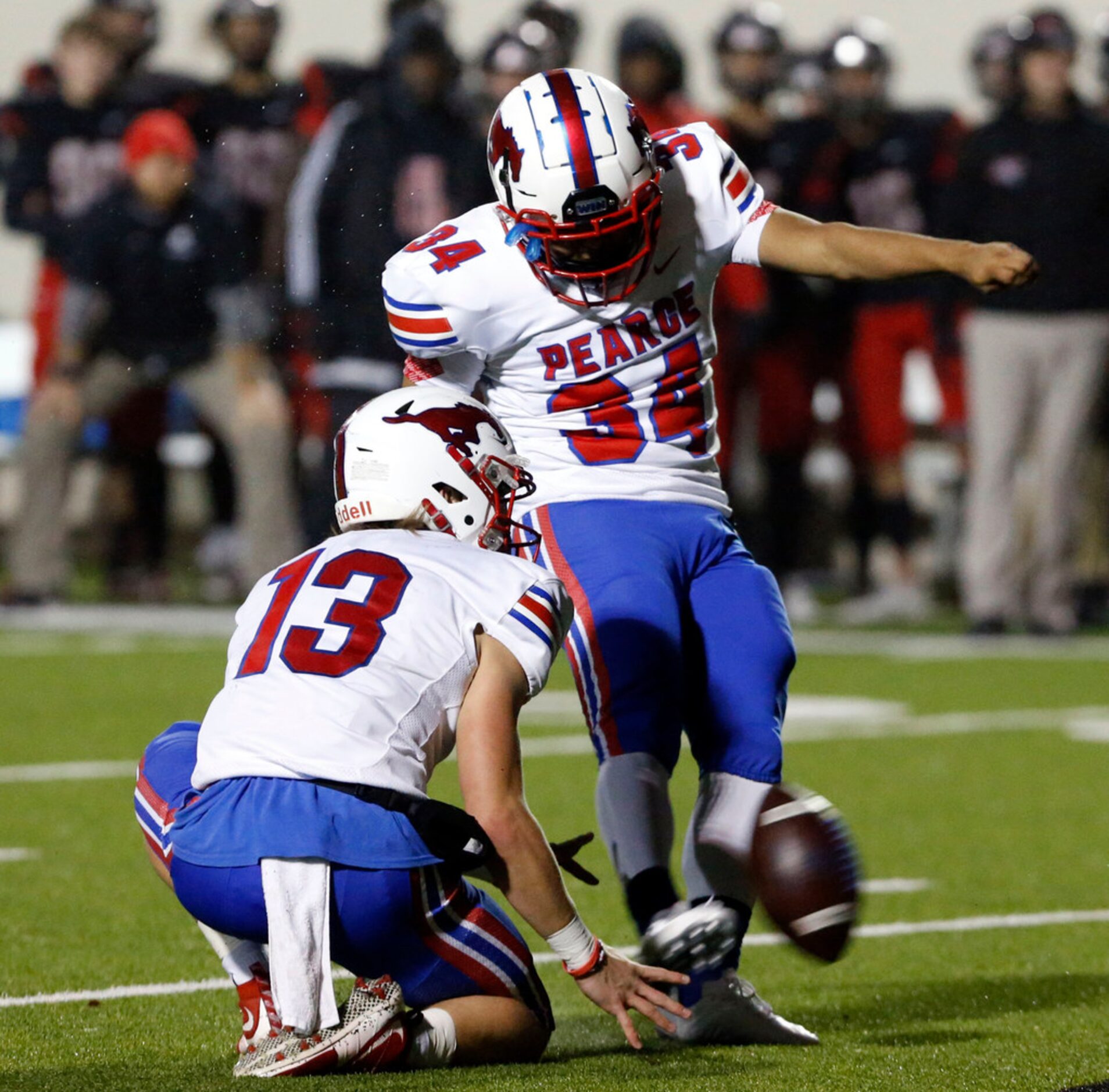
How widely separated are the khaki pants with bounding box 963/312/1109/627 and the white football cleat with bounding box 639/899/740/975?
19.9ft

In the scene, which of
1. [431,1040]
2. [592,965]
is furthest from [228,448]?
[592,965]

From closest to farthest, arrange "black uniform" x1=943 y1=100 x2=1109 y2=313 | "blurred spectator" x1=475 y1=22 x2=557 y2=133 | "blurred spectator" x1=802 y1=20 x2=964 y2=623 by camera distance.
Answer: "blurred spectator" x1=475 y1=22 x2=557 y2=133
"black uniform" x1=943 y1=100 x2=1109 y2=313
"blurred spectator" x1=802 y1=20 x2=964 y2=623

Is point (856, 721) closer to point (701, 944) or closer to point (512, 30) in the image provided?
point (512, 30)

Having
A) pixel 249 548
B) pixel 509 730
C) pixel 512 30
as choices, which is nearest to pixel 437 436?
pixel 509 730

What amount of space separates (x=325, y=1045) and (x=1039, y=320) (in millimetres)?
6695

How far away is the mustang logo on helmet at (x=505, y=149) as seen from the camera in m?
3.63

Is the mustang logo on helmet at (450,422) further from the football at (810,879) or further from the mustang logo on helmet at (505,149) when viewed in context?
the football at (810,879)

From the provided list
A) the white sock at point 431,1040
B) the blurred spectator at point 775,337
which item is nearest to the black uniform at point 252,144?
the blurred spectator at point 775,337

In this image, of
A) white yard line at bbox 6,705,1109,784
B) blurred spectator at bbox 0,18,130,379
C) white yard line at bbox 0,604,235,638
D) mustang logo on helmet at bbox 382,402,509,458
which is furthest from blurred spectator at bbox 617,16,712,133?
mustang logo on helmet at bbox 382,402,509,458

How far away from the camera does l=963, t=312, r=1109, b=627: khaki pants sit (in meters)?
9.13

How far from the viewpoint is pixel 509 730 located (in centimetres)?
306

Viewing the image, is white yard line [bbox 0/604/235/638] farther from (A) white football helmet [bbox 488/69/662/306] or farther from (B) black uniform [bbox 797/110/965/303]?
(A) white football helmet [bbox 488/69/662/306]

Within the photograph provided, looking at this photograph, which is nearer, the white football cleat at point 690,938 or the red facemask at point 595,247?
the white football cleat at point 690,938

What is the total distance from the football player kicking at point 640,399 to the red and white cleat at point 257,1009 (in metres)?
0.62
